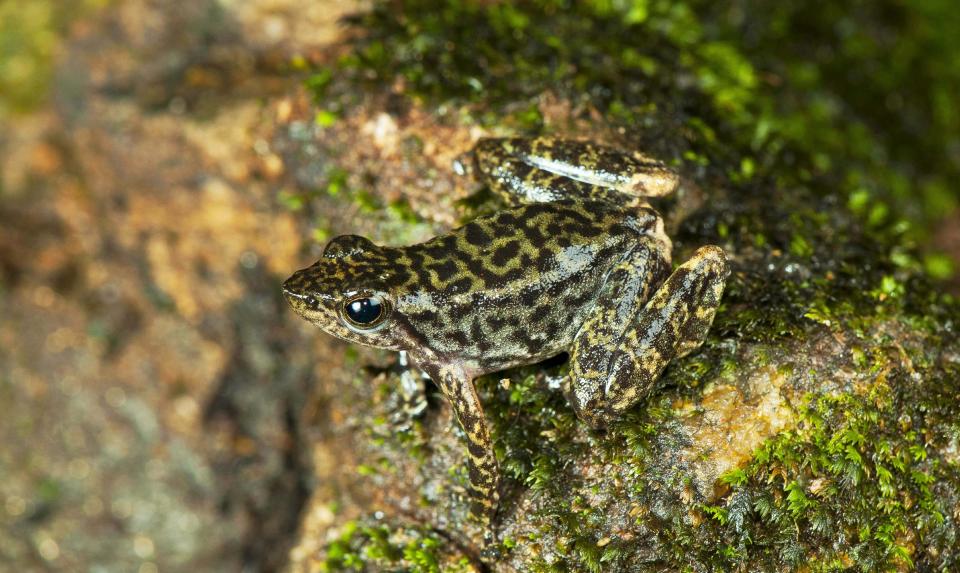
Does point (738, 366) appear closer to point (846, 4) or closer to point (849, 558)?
point (849, 558)

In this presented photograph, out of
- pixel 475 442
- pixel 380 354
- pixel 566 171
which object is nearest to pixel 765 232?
pixel 566 171

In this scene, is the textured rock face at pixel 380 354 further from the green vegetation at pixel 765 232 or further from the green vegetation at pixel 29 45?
the green vegetation at pixel 29 45

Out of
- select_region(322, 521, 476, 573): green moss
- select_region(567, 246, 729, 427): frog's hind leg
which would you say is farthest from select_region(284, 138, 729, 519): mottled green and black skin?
select_region(322, 521, 476, 573): green moss

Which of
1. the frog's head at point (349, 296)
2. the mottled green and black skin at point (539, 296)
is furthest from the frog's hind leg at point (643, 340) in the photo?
the frog's head at point (349, 296)

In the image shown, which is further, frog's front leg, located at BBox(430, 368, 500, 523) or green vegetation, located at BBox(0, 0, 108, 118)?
green vegetation, located at BBox(0, 0, 108, 118)

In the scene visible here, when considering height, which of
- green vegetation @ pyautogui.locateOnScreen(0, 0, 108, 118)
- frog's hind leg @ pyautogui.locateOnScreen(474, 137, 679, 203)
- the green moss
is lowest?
the green moss

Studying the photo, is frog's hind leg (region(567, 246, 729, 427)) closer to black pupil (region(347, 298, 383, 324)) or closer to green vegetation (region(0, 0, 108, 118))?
black pupil (region(347, 298, 383, 324))

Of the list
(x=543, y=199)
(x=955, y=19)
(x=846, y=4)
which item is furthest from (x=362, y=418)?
(x=955, y=19)
